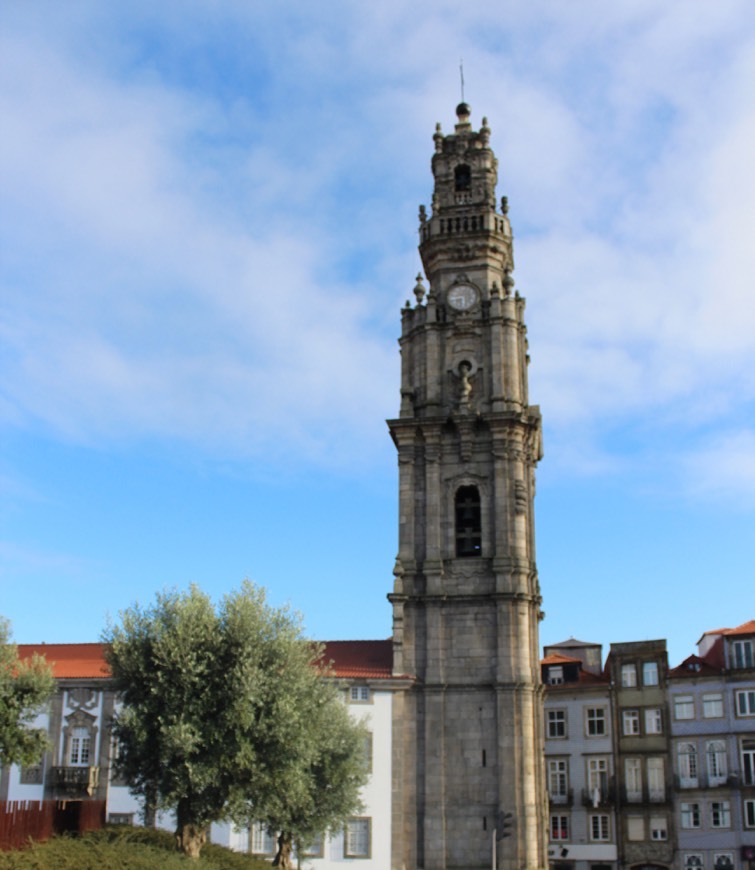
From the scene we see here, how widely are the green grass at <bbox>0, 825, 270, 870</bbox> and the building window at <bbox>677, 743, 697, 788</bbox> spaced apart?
1133 inches

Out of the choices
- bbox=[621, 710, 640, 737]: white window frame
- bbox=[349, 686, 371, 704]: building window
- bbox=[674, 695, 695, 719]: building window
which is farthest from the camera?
bbox=[621, 710, 640, 737]: white window frame

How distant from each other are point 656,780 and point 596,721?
4289 millimetres

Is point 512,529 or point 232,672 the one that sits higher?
point 512,529

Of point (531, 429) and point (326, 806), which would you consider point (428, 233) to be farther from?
point (326, 806)

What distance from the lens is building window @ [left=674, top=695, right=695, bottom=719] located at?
182ft

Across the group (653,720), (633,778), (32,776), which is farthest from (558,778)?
(32,776)

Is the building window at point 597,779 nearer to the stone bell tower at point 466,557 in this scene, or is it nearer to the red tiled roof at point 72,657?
the stone bell tower at point 466,557

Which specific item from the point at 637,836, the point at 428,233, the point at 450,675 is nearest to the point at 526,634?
the point at 450,675

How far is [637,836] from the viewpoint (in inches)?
2174

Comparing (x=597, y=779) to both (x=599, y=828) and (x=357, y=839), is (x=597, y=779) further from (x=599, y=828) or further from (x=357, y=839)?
(x=357, y=839)

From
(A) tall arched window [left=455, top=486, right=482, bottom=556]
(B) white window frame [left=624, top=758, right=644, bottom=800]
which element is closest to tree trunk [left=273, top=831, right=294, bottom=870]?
(A) tall arched window [left=455, top=486, right=482, bottom=556]

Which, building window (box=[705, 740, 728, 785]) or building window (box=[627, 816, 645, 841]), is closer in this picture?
building window (box=[705, 740, 728, 785])

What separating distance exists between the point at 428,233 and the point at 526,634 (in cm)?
2080

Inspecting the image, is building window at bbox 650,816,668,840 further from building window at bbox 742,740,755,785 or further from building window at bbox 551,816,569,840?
building window at bbox 742,740,755,785
